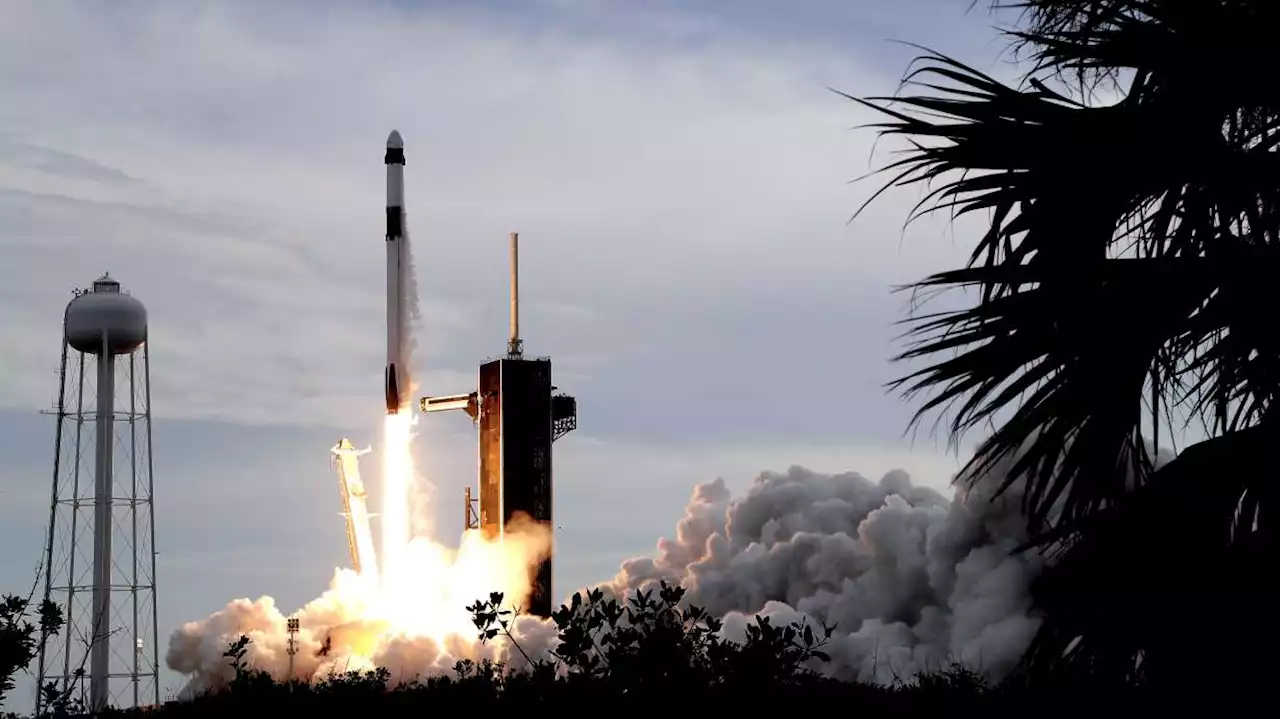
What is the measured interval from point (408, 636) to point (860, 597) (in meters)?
19.0

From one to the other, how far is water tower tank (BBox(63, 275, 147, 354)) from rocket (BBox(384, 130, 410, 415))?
15367 millimetres

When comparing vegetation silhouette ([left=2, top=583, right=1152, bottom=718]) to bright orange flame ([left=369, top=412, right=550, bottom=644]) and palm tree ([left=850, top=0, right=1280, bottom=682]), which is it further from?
bright orange flame ([left=369, top=412, right=550, bottom=644])

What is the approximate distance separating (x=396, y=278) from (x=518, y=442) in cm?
808

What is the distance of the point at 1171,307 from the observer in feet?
59.8

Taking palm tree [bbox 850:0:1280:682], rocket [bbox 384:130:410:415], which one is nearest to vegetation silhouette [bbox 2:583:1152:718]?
palm tree [bbox 850:0:1280:682]

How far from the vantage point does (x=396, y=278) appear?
236 feet

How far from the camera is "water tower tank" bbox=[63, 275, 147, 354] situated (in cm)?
8094

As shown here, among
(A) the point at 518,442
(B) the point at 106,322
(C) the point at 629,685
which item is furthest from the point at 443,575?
(C) the point at 629,685

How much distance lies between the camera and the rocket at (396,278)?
71.2 m

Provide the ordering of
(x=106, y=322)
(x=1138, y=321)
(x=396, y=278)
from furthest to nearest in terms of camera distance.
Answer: (x=106, y=322)
(x=396, y=278)
(x=1138, y=321)

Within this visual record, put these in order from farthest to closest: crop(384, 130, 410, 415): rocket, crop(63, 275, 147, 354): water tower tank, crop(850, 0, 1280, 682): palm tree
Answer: crop(63, 275, 147, 354): water tower tank
crop(384, 130, 410, 415): rocket
crop(850, 0, 1280, 682): palm tree

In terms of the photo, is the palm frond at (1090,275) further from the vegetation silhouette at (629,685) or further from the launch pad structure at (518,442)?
the launch pad structure at (518,442)

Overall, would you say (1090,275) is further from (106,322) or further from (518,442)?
(106,322)

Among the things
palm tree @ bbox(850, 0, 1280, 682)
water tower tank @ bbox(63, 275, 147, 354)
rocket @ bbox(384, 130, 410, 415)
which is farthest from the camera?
water tower tank @ bbox(63, 275, 147, 354)
